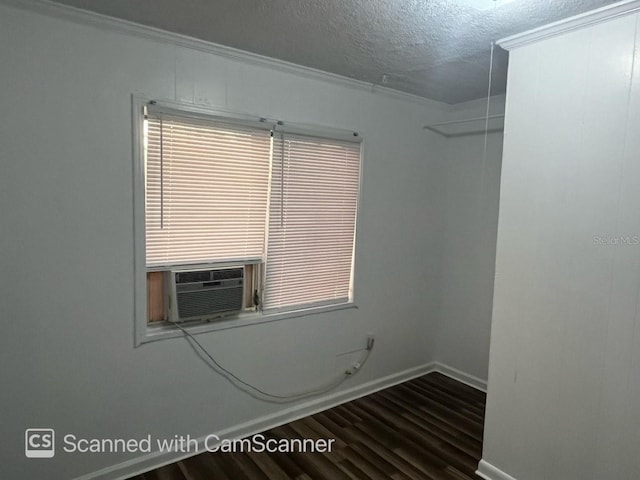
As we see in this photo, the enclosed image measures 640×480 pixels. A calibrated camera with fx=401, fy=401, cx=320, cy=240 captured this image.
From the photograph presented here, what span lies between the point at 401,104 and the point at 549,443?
2602 mm

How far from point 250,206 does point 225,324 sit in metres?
0.78

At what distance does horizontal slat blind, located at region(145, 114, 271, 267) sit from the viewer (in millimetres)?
2297

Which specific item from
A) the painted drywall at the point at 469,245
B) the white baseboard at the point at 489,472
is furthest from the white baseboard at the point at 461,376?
the white baseboard at the point at 489,472

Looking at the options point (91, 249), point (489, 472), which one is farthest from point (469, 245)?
point (91, 249)

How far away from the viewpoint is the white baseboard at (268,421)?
89.5 inches

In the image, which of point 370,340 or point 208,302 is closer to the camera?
point 208,302

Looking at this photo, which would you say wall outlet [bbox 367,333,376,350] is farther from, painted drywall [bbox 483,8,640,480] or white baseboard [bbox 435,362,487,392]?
painted drywall [bbox 483,8,640,480]

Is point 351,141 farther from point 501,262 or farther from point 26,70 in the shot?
point 26,70

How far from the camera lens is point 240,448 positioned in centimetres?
259

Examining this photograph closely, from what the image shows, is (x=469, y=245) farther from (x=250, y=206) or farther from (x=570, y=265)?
(x=250, y=206)

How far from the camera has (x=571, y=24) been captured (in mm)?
1937

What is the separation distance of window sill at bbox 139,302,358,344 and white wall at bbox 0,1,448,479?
5cm

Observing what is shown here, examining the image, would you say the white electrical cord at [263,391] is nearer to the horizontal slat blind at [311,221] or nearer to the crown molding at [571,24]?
the horizontal slat blind at [311,221]

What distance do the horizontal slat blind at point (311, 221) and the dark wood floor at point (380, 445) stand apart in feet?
2.91
